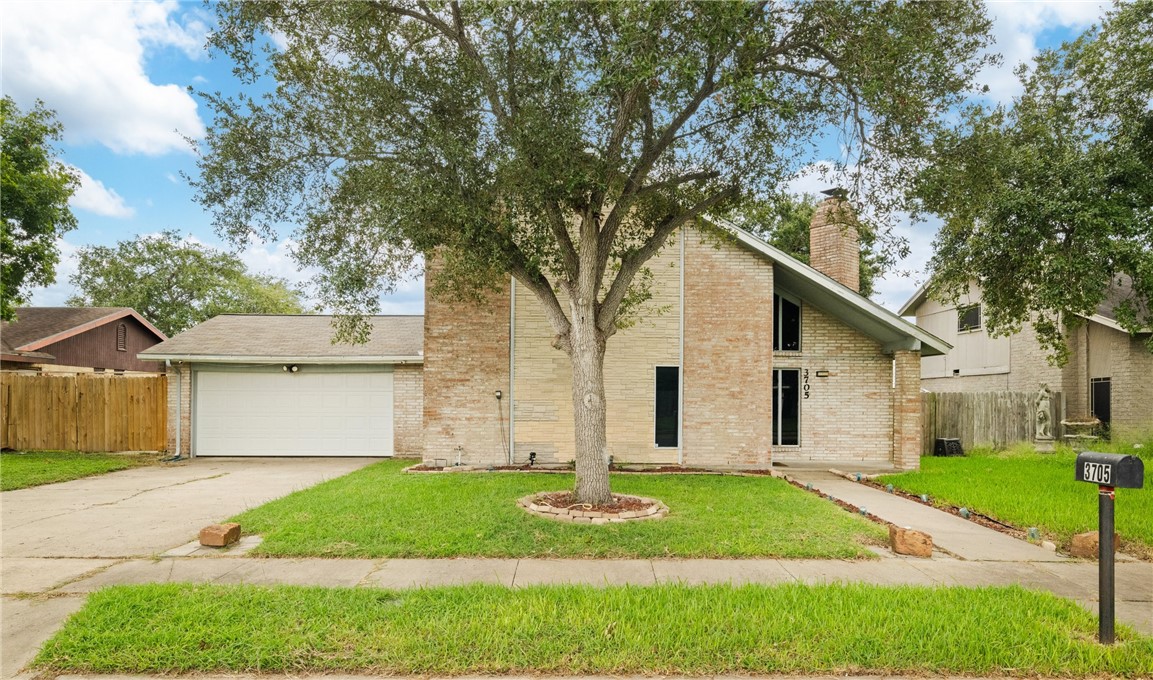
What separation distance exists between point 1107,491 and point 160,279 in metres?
36.6

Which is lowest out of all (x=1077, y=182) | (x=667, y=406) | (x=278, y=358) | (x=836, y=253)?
(x=667, y=406)

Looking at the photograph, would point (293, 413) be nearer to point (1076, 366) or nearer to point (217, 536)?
point (217, 536)

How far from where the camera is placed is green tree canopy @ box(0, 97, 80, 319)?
14609mm

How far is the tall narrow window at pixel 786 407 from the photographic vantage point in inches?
515

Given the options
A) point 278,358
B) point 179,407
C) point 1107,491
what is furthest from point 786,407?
point 179,407

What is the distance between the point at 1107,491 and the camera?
158 inches

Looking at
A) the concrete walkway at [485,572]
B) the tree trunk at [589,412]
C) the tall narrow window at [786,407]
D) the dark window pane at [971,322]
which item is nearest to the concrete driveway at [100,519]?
the concrete walkway at [485,572]

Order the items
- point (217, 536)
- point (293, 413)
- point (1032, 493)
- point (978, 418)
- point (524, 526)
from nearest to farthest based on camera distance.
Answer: point (217, 536)
point (524, 526)
point (1032, 493)
point (293, 413)
point (978, 418)

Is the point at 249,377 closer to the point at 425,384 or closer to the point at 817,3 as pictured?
the point at 425,384

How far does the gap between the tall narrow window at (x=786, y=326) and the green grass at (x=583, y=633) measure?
8.87 m

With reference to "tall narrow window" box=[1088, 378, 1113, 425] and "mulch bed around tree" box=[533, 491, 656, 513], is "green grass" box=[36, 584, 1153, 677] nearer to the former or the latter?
"mulch bed around tree" box=[533, 491, 656, 513]

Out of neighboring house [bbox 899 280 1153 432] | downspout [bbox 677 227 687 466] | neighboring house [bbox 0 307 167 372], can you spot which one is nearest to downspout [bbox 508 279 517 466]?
downspout [bbox 677 227 687 466]

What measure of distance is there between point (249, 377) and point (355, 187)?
7540 mm

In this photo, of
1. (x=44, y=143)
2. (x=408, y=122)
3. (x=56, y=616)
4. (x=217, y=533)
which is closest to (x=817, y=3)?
(x=408, y=122)
